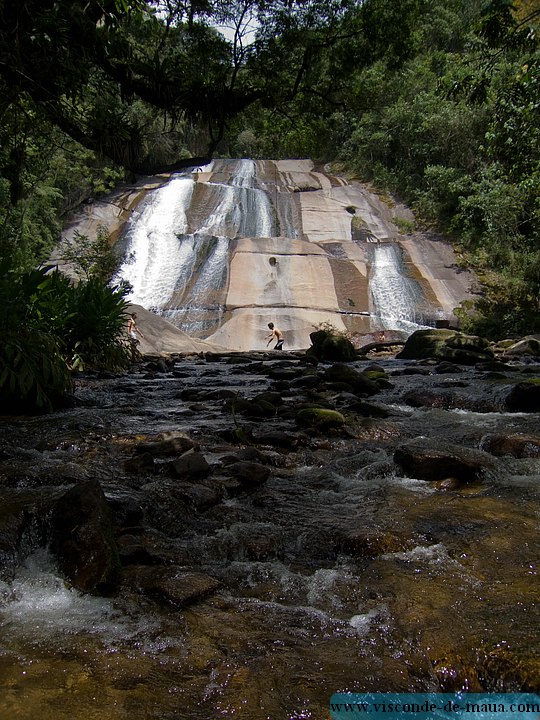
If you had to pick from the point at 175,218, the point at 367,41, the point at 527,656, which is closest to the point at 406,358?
the point at 367,41

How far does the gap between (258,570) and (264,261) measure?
22781 mm

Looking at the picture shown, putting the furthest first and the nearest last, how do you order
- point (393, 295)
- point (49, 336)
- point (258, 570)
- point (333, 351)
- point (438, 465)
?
1. point (393, 295)
2. point (333, 351)
3. point (49, 336)
4. point (438, 465)
5. point (258, 570)

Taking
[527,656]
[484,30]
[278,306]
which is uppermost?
[484,30]

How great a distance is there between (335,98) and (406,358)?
7.00m

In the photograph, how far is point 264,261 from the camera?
2472 centimetres

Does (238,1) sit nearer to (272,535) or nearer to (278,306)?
(272,535)

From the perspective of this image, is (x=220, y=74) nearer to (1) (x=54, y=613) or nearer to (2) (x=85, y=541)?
(2) (x=85, y=541)

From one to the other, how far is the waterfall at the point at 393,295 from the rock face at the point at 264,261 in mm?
50

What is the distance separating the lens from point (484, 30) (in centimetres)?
696

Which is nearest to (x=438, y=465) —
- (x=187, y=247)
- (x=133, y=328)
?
(x=133, y=328)

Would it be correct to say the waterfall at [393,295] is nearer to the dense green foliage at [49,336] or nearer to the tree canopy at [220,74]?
the tree canopy at [220,74]

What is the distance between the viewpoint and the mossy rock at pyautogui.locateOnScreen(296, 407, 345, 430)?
5684 mm

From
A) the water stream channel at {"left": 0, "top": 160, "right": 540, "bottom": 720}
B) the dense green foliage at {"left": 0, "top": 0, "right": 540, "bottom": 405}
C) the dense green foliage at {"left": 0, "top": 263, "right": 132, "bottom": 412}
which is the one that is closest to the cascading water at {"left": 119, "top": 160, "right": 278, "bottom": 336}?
the dense green foliage at {"left": 0, "top": 0, "right": 540, "bottom": 405}

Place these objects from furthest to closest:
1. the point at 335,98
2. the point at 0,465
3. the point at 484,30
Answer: the point at 335,98
the point at 484,30
the point at 0,465
